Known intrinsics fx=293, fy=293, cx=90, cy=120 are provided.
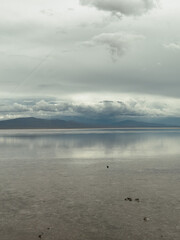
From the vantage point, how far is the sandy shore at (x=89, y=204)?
1278 centimetres

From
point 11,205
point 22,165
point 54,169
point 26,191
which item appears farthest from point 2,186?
point 22,165

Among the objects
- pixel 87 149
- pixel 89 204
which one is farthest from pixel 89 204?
pixel 87 149

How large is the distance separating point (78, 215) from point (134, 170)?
14393 mm

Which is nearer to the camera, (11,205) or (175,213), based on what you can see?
(175,213)

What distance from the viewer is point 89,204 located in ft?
55.5

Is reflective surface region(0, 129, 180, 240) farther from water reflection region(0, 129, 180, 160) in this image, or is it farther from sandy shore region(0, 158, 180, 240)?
water reflection region(0, 129, 180, 160)

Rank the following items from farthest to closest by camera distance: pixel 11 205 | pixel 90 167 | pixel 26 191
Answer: pixel 90 167, pixel 26 191, pixel 11 205

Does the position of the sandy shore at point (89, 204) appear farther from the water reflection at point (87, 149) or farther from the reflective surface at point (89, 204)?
the water reflection at point (87, 149)

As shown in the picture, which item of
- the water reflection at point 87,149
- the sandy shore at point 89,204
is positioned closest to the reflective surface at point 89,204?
the sandy shore at point 89,204

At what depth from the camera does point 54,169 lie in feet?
96.0

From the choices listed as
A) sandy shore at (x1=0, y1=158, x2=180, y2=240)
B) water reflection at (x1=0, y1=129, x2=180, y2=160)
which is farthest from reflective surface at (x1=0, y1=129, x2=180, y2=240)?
water reflection at (x1=0, y1=129, x2=180, y2=160)

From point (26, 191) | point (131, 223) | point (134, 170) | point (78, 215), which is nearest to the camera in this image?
point (131, 223)

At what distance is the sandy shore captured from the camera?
12784 mm

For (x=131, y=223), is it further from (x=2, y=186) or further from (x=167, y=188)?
(x=2, y=186)
